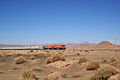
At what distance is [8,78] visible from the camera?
19094mm

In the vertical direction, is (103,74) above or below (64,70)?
above

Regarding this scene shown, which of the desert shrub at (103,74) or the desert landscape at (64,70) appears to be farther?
the desert landscape at (64,70)

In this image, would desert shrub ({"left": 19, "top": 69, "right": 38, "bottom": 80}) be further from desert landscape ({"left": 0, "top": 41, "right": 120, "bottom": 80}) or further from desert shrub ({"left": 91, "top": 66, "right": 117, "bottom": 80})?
desert shrub ({"left": 91, "top": 66, "right": 117, "bottom": 80})

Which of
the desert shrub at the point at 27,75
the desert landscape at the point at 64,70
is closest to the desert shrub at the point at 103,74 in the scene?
the desert landscape at the point at 64,70

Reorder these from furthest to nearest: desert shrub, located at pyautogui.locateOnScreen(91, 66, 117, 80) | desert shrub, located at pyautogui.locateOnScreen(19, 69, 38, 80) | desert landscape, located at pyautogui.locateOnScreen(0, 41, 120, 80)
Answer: desert shrub, located at pyautogui.locateOnScreen(19, 69, 38, 80) → desert landscape, located at pyautogui.locateOnScreen(0, 41, 120, 80) → desert shrub, located at pyautogui.locateOnScreen(91, 66, 117, 80)

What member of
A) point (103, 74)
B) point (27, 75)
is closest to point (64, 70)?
point (27, 75)

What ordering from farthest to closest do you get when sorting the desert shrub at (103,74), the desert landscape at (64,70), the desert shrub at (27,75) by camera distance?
the desert shrub at (27,75), the desert landscape at (64,70), the desert shrub at (103,74)

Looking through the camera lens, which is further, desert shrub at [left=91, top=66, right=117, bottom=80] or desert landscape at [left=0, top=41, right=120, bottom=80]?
desert landscape at [left=0, top=41, right=120, bottom=80]

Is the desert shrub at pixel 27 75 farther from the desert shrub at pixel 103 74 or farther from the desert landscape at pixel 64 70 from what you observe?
the desert shrub at pixel 103 74

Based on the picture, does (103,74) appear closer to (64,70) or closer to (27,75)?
(27,75)

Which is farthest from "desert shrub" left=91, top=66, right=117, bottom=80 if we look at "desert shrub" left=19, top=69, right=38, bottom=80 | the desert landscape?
"desert shrub" left=19, top=69, right=38, bottom=80

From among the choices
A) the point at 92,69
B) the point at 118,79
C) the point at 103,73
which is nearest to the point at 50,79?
the point at 103,73

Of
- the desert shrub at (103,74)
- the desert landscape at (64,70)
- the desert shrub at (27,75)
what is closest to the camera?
the desert shrub at (103,74)

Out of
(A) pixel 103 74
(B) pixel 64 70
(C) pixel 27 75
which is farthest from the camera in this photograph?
(B) pixel 64 70
